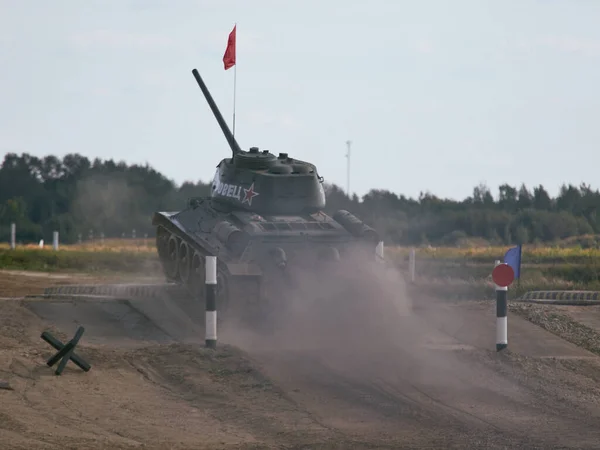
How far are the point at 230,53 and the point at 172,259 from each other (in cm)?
393

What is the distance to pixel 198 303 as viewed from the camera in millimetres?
18484

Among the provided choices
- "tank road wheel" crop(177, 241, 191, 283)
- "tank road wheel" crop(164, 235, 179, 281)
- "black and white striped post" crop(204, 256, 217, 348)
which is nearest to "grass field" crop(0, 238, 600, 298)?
"tank road wheel" crop(164, 235, 179, 281)

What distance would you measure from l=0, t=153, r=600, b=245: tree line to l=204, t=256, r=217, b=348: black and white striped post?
90.8 ft

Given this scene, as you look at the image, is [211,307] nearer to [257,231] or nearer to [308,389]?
[308,389]

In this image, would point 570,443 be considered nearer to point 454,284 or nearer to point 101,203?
point 454,284

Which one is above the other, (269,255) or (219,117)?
(219,117)

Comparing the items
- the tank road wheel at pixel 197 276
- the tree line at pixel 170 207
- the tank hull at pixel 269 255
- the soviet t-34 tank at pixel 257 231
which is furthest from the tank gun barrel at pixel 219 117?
the tree line at pixel 170 207

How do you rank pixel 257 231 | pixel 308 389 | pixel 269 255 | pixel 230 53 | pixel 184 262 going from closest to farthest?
pixel 308 389
pixel 269 255
pixel 257 231
pixel 184 262
pixel 230 53

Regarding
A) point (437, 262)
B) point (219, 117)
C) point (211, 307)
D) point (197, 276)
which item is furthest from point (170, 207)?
point (211, 307)

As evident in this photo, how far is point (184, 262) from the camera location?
20453mm

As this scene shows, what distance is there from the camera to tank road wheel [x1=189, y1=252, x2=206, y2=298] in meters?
19.0

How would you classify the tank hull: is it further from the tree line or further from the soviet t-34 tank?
the tree line

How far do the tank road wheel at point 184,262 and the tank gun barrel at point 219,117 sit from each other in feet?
5.86

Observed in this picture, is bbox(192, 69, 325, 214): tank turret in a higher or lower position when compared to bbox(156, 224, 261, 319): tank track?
higher
